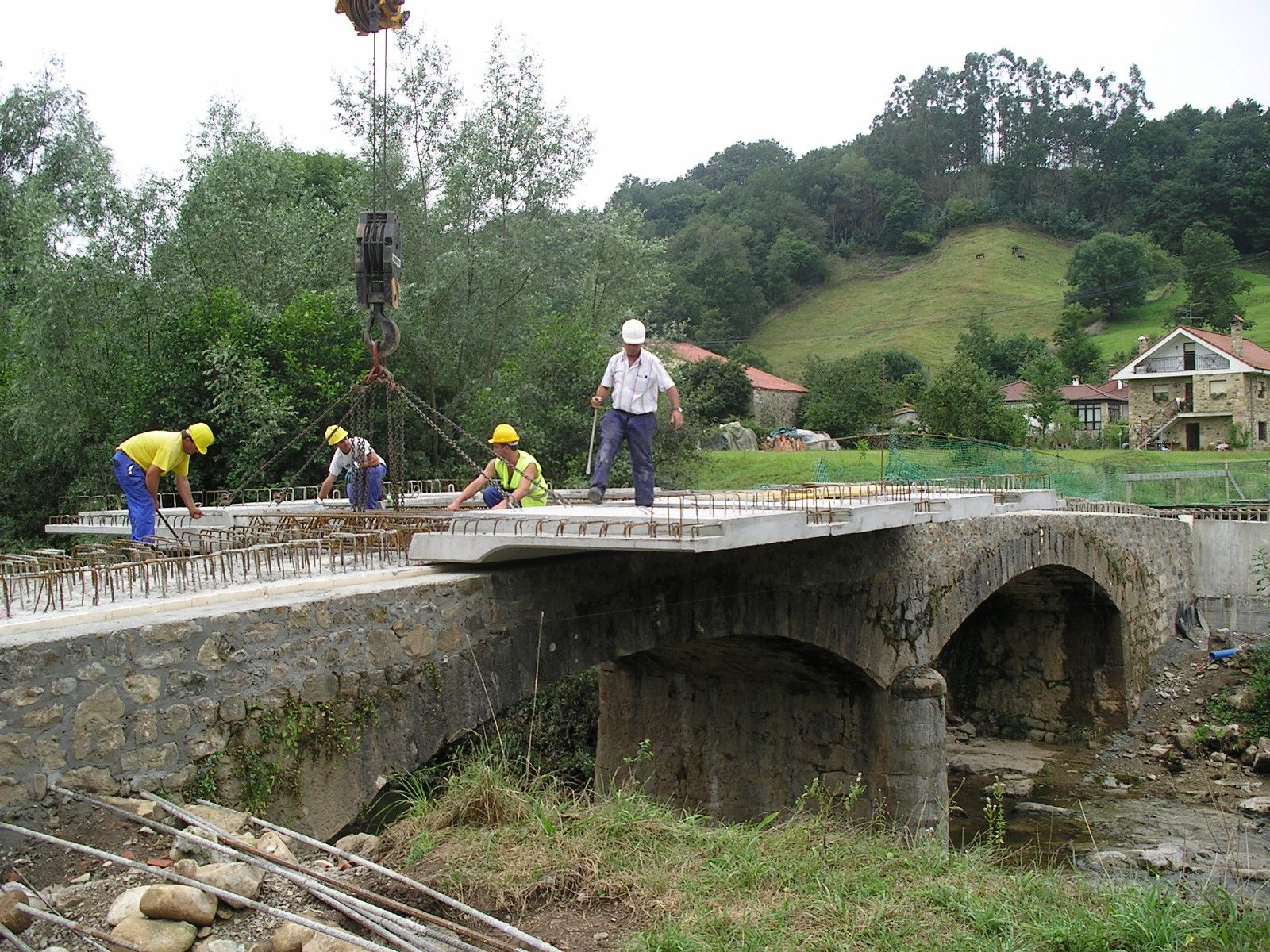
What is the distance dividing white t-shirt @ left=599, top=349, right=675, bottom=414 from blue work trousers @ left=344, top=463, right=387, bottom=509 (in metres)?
3.50

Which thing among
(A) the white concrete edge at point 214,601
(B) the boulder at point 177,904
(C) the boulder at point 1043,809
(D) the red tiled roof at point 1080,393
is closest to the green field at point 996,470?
(C) the boulder at point 1043,809

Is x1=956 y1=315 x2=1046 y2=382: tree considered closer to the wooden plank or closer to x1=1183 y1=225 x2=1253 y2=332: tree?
x1=1183 y1=225 x2=1253 y2=332: tree

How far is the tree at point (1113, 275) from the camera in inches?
2699

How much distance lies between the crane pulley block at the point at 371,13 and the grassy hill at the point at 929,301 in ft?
167

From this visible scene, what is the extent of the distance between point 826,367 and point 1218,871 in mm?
40326

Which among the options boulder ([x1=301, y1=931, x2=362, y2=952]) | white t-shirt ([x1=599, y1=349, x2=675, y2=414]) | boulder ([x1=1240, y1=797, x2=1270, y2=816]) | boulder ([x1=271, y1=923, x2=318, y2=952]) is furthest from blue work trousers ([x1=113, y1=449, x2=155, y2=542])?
boulder ([x1=1240, y1=797, x2=1270, y2=816])

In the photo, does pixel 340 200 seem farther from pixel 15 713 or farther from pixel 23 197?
pixel 15 713

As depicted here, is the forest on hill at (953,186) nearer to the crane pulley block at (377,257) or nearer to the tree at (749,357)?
the tree at (749,357)

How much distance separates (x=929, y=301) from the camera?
74.1m

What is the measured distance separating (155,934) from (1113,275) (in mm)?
74110

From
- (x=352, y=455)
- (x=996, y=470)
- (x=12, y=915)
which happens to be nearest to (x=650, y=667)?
(x=352, y=455)

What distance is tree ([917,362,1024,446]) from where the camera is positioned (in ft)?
109

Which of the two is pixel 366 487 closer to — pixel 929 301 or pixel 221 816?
pixel 221 816

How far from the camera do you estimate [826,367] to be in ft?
167
